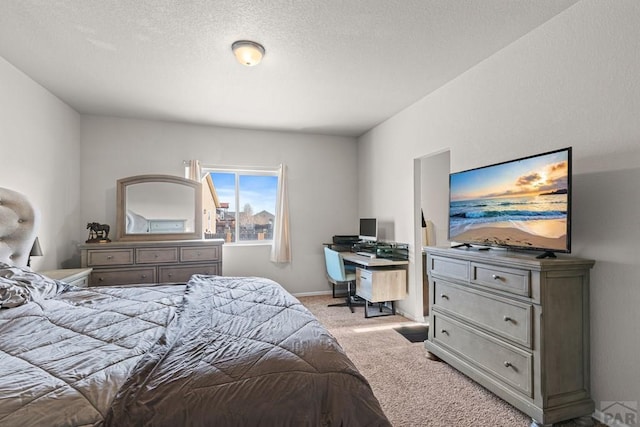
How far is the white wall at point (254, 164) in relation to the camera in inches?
166

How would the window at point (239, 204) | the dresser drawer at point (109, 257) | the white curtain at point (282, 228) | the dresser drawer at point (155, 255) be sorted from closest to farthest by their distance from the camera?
the dresser drawer at point (109, 257)
the dresser drawer at point (155, 255)
the window at point (239, 204)
the white curtain at point (282, 228)

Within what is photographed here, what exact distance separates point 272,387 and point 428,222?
4188mm

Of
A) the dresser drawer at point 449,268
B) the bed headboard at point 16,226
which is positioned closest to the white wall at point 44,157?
the bed headboard at point 16,226

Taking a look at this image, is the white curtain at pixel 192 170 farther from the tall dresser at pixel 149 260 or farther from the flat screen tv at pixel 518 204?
the flat screen tv at pixel 518 204

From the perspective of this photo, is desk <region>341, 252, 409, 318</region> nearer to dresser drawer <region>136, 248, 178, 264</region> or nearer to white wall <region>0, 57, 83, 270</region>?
dresser drawer <region>136, 248, 178, 264</region>

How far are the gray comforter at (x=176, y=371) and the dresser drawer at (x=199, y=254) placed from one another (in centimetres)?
228

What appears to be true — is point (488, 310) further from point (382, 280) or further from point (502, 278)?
point (382, 280)

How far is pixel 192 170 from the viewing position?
14.6ft

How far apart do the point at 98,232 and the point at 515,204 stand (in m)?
4.51

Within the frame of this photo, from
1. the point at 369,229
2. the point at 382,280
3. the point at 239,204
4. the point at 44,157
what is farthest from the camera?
the point at 239,204

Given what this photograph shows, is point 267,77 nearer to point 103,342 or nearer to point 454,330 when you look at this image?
point 103,342

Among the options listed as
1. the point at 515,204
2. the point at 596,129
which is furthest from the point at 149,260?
the point at 596,129

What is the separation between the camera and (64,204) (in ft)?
12.3

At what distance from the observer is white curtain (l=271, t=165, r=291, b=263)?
488 centimetres
